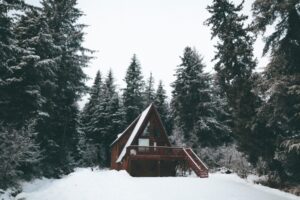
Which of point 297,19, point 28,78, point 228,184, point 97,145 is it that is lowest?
point 228,184

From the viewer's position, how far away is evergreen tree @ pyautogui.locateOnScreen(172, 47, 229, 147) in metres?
42.7

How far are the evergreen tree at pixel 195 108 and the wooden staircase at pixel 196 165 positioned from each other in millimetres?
13818

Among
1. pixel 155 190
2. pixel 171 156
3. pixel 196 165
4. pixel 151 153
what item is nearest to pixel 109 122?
pixel 151 153

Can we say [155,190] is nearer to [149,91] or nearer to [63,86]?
[63,86]

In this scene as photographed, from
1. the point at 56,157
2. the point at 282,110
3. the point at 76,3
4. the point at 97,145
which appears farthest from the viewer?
the point at 97,145

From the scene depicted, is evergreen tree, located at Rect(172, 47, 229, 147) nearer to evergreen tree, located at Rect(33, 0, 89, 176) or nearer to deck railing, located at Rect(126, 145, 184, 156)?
deck railing, located at Rect(126, 145, 184, 156)

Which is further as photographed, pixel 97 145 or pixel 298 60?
pixel 97 145

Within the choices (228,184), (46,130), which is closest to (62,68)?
(46,130)

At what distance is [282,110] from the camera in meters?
17.6

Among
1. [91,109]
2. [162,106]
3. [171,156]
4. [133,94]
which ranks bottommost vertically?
[171,156]

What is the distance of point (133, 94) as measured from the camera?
56094 millimetres

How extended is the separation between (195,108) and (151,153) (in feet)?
60.7

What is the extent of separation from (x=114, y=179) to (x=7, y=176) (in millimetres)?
7345

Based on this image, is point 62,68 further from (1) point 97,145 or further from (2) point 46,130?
(1) point 97,145
